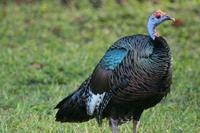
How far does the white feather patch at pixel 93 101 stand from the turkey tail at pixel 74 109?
0.29 ft

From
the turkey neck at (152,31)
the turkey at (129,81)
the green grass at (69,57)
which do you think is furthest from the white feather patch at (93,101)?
the turkey neck at (152,31)

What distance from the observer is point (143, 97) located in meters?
6.46

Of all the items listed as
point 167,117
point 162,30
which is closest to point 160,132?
point 167,117

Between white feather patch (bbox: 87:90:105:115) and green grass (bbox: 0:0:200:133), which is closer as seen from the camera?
white feather patch (bbox: 87:90:105:115)

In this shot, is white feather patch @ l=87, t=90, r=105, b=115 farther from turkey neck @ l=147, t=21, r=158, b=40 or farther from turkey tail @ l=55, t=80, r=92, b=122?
turkey neck @ l=147, t=21, r=158, b=40

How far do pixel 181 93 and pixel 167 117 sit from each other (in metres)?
1.48

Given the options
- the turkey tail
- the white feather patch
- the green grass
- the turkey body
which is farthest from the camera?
the green grass

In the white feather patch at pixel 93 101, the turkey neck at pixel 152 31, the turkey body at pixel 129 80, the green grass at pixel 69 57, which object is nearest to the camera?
the turkey body at pixel 129 80

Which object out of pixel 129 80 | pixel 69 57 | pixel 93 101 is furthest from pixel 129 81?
pixel 69 57

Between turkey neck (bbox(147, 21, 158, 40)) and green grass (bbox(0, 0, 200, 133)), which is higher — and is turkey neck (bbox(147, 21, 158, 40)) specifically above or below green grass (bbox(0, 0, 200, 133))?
above

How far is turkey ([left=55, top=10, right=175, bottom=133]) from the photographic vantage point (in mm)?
6371

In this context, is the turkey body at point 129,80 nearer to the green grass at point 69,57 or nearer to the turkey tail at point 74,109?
the turkey tail at point 74,109

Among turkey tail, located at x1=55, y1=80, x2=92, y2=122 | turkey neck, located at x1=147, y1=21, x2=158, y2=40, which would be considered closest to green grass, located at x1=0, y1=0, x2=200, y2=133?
turkey tail, located at x1=55, y1=80, x2=92, y2=122

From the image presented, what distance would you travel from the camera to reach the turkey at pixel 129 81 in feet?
20.9
